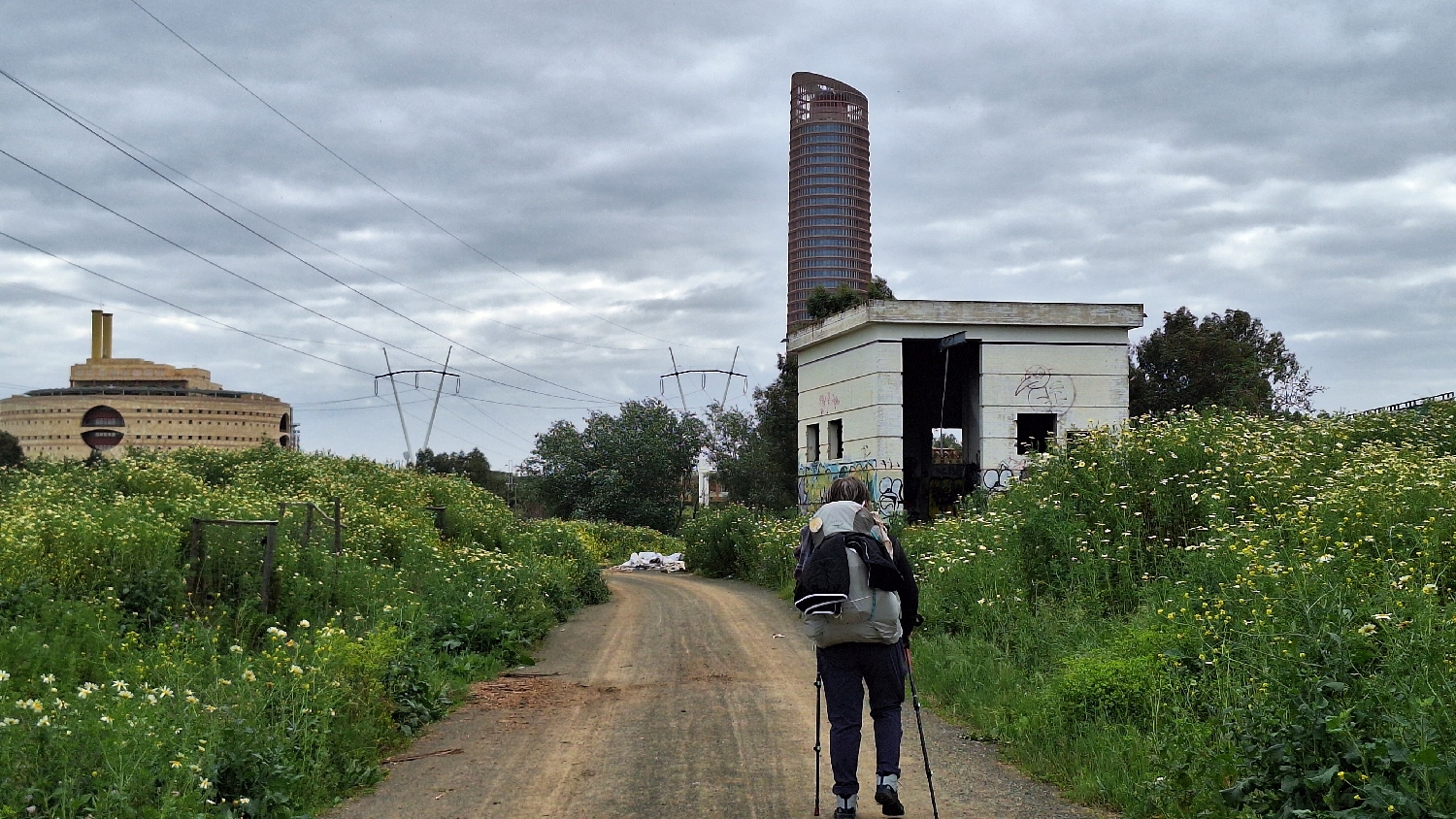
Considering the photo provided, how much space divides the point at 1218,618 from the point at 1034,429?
23.2m

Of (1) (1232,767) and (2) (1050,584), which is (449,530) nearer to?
(2) (1050,584)

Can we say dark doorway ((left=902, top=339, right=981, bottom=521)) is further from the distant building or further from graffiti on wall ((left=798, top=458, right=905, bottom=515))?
the distant building

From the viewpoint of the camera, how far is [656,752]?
780 cm

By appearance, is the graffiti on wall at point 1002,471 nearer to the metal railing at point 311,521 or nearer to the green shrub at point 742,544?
the green shrub at point 742,544

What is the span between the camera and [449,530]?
68.5ft

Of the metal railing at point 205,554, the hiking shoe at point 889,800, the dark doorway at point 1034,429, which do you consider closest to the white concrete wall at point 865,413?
Result: the dark doorway at point 1034,429

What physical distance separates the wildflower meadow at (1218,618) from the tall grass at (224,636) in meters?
4.86

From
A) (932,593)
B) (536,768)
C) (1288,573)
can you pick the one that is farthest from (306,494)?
(1288,573)

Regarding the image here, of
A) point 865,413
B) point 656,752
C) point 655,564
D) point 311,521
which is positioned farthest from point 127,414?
point 656,752

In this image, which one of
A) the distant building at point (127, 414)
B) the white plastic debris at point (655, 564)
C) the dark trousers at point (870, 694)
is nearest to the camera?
the dark trousers at point (870, 694)

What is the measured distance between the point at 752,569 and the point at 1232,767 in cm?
2036

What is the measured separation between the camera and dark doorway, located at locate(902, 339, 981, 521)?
94.5 feet

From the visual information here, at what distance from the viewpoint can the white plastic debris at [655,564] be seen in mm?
34175

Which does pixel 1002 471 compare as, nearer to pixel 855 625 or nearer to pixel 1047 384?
pixel 1047 384
